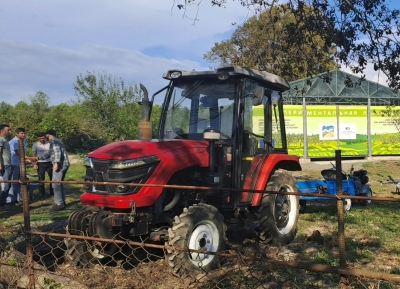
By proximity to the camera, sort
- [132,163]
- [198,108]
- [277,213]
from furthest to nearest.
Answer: [277,213] < [198,108] < [132,163]

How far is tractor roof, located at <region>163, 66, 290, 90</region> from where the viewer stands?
5.18 metres

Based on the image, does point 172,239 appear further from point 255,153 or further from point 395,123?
point 395,123

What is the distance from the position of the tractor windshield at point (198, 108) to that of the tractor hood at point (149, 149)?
0.41m

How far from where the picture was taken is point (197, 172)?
4.99 meters

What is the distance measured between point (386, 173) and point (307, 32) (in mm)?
10460

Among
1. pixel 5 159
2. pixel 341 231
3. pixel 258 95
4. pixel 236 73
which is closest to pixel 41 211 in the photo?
pixel 5 159

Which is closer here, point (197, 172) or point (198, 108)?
point (197, 172)

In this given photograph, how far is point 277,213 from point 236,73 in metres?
2.01

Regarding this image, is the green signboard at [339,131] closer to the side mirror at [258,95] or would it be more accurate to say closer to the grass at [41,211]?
the grass at [41,211]

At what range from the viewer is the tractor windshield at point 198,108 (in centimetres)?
528

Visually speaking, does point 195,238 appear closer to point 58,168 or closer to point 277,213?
point 277,213

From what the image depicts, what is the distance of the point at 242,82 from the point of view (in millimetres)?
5258

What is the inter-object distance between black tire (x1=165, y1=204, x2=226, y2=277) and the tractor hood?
0.63 meters

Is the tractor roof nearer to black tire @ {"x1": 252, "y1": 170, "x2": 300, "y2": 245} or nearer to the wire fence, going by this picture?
black tire @ {"x1": 252, "y1": 170, "x2": 300, "y2": 245}
